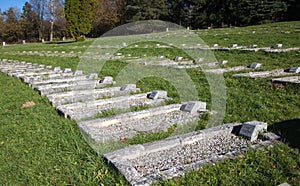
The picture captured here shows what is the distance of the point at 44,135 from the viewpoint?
3705 millimetres

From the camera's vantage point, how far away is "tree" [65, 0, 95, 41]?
2638 centimetres

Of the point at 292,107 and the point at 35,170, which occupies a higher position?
the point at 292,107

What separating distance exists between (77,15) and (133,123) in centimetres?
2461

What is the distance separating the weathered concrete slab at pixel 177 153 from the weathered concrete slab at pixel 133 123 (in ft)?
1.91

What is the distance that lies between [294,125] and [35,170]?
3151 millimetres

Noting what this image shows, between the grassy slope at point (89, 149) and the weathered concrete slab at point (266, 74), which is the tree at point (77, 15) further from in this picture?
the weathered concrete slab at point (266, 74)

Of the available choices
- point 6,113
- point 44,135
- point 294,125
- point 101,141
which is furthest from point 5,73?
point 294,125

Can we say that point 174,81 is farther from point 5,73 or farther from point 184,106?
point 5,73

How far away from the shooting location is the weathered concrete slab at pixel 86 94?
17.5 ft

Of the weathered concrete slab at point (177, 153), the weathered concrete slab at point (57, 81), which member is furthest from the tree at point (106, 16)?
the weathered concrete slab at point (177, 153)

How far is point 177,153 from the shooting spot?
10.2 feet

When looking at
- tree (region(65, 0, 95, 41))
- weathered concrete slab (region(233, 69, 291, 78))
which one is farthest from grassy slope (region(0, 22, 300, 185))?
tree (region(65, 0, 95, 41))

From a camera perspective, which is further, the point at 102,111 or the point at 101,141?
the point at 102,111

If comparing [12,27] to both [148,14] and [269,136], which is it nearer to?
[148,14]
